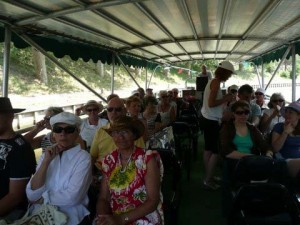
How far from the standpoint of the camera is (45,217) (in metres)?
2.07

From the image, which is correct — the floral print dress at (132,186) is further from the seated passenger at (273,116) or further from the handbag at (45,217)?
the seated passenger at (273,116)

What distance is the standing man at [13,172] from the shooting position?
2.26m

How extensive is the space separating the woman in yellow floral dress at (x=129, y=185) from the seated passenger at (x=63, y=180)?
15 cm

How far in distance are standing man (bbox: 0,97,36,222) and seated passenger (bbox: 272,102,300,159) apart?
2.67 meters

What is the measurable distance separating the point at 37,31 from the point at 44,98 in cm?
1747

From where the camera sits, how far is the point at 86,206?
235 centimetres

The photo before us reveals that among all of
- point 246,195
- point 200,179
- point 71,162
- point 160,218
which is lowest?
point 200,179

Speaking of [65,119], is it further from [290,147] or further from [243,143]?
[290,147]

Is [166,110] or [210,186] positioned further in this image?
[166,110]

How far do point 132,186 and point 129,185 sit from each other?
2cm

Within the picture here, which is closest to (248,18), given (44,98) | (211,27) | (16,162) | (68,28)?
(211,27)

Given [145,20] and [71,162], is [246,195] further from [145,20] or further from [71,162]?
[145,20]

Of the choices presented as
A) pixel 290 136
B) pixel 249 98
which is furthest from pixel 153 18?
pixel 290 136

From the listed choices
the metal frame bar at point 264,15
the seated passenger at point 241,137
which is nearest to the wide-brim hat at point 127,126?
the seated passenger at point 241,137
